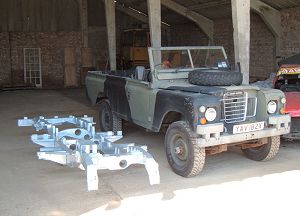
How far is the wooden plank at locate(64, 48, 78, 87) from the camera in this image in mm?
19891

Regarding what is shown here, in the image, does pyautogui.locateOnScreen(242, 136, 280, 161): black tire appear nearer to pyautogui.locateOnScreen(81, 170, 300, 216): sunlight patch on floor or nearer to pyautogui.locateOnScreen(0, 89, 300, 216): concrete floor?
pyautogui.locateOnScreen(0, 89, 300, 216): concrete floor

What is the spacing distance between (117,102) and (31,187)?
281 cm

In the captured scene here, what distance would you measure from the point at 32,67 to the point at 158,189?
1616cm

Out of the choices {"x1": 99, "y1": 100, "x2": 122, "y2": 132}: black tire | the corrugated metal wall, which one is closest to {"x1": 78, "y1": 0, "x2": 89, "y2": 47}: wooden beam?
the corrugated metal wall

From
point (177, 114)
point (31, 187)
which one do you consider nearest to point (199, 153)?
point (177, 114)

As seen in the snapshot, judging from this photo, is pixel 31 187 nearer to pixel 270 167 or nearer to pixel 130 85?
pixel 130 85

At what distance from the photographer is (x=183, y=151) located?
17.5 ft

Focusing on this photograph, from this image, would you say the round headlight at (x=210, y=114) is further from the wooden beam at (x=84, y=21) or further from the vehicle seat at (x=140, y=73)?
the wooden beam at (x=84, y=21)

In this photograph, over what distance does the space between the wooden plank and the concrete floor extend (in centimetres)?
1316

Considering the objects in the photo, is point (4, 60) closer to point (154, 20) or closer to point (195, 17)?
point (195, 17)

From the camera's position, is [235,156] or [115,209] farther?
[235,156]

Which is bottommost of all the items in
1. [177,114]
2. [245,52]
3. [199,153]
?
[199,153]

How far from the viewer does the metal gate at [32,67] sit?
1944 cm

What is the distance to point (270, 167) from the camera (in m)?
5.73
